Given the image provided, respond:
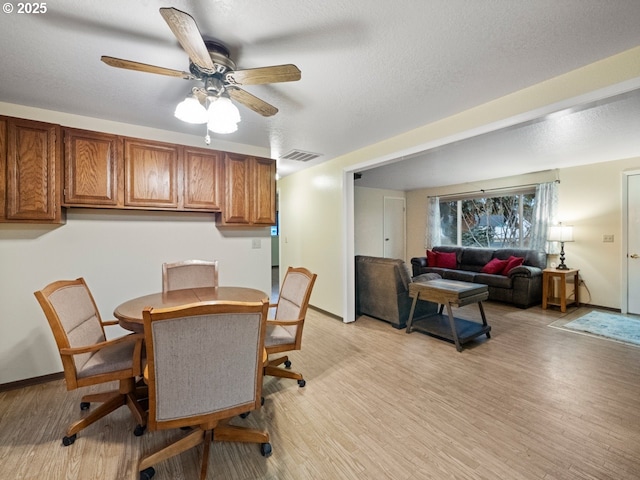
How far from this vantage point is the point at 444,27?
1.50 m

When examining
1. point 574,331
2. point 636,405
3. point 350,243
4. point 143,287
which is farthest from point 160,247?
point 574,331

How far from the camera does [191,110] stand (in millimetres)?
1635

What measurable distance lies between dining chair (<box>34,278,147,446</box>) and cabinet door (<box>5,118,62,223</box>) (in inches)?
32.8

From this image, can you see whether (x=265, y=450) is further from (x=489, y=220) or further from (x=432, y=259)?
(x=489, y=220)

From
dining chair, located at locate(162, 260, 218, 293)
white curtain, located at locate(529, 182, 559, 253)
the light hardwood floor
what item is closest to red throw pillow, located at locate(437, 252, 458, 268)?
white curtain, located at locate(529, 182, 559, 253)

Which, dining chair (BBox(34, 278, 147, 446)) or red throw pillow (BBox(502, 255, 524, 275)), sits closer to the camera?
dining chair (BBox(34, 278, 147, 446))

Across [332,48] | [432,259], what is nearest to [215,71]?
[332,48]

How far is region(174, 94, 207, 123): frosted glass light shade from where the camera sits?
162 cm

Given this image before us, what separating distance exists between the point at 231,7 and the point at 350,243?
9.77ft

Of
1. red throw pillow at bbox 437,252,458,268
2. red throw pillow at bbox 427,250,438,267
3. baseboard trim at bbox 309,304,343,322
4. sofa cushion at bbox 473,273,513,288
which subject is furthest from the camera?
red throw pillow at bbox 427,250,438,267

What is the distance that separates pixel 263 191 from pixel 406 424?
2.68 meters

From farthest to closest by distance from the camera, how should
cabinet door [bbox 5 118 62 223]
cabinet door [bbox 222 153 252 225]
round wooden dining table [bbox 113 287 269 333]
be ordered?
cabinet door [bbox 222 153 252 225]
cabinet door [bbox 5 118 62 223]
round wooden dining table [bbox 113 287 269 333]

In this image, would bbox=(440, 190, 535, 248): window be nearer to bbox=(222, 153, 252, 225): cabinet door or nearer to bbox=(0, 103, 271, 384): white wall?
bbox=(222, 153, 252, 225): cabinet door

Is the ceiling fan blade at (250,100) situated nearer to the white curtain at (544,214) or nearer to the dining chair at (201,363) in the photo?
the dining chair at (201,363)
